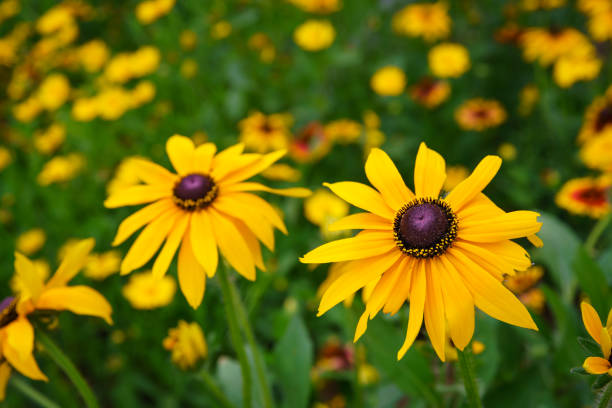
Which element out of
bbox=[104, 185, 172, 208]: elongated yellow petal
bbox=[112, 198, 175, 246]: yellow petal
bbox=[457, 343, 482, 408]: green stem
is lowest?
bbox=[457, 343, 482, 408]: green stem

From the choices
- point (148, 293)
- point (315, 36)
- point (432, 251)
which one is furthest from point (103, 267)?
point (432, 251)

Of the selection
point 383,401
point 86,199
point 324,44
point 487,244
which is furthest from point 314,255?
point 86,199

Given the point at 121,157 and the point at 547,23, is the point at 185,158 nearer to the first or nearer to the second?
the point at 121,157

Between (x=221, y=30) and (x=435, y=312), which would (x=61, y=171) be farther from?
(x=435, y=312)

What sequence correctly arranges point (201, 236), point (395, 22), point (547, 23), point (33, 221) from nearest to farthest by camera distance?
point (201, 236)
point (33, 221)
point (547, 23)
point (395, 22)

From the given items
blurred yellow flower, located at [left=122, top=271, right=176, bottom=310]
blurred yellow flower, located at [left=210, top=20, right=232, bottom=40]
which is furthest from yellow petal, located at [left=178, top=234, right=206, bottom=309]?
blurred yellow flower, located at [left=210, top=20, right=232, bottom=40]

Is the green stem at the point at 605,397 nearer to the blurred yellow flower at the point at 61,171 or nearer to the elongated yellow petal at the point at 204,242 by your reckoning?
the elongated yellow petal at the point at 204,242

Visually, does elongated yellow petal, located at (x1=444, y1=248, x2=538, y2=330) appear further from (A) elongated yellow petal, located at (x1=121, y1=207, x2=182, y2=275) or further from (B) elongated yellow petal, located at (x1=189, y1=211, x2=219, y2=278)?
(A) elongated yellow petal, located at (x1=121, y1=207, x2=182, y2=275)
